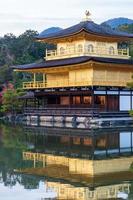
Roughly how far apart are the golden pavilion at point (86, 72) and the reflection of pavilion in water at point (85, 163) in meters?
9.05

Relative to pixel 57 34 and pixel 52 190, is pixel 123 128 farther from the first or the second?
pixel 52 190

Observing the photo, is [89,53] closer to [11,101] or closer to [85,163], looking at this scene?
[11,101]

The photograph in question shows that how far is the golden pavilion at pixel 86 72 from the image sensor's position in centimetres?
3903

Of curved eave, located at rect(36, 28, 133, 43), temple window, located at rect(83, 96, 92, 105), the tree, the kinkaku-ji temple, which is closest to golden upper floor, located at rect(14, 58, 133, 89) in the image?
the kinkaku-ji temple

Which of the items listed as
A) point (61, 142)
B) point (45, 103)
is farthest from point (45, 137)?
point (45, 103)

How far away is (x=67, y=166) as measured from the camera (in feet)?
60.3

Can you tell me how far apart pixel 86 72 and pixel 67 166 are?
72.2 feet

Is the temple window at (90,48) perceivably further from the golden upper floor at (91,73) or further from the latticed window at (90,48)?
the golden upper floor at (91,73)

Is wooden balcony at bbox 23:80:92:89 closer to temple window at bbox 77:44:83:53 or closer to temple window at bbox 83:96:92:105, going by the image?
temple window at bbox 83:96:92:105

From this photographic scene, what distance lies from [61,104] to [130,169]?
26173 millimetres

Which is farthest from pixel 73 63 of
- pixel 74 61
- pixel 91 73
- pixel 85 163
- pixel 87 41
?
pixel 85 163

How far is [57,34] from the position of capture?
145ft

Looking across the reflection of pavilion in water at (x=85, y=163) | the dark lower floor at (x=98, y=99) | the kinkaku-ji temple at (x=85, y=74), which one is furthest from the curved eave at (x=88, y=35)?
the reflection of pavilion in water at (x=85, y=163)

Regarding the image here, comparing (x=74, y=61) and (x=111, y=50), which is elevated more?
(x=111, y=50)
